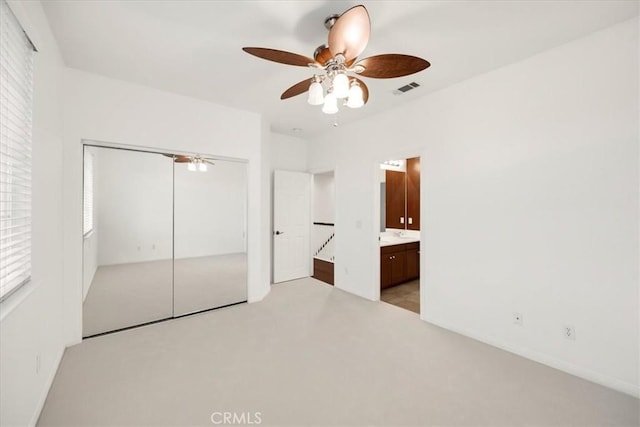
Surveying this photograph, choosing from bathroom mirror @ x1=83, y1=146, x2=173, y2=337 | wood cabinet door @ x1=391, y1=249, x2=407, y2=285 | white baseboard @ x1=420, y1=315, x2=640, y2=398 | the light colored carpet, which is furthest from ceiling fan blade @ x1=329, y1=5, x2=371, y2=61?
wood cabinet door @ x1=391, y1=249, x2=407, y2=285

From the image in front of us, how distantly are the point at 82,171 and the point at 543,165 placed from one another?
4384 millimetres

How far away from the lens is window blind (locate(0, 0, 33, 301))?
141 centimetres

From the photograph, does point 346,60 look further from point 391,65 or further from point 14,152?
point 14,152

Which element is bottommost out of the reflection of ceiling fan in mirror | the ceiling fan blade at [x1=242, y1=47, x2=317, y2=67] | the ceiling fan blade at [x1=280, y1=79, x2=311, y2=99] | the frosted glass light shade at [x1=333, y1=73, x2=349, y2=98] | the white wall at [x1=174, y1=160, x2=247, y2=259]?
the white wall at [x1=174, y1=160, x2=247, y2=259]

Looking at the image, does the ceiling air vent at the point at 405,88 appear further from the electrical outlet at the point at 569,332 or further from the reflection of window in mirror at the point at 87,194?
the reflection of window in mirror at the point at 87,194

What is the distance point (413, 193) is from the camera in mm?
5363

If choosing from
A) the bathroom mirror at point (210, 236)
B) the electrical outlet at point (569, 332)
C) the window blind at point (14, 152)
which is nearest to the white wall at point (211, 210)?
the bathroom mirror at point (210, 236)

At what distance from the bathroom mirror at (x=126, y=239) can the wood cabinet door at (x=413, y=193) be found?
4224mm

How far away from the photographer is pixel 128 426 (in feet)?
5.48

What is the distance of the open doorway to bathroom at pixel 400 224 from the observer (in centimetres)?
456

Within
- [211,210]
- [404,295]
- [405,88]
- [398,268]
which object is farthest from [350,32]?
[398,268]

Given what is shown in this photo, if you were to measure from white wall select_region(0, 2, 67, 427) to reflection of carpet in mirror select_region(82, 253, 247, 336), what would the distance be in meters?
0.43

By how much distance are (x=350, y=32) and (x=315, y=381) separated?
245 cm

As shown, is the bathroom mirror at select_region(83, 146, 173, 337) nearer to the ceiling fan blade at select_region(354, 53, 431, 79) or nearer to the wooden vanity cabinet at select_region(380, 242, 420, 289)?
the ceiling fan blade at select_region(354, 53, 431, 79)
